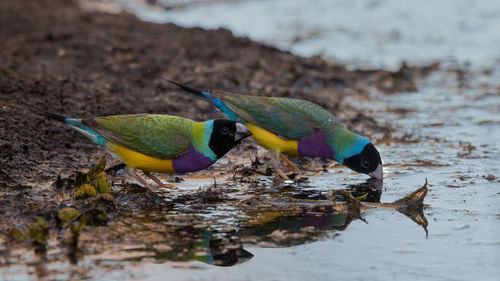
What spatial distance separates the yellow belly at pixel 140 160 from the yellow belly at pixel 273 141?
1.12 meters

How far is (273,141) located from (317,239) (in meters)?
2.04

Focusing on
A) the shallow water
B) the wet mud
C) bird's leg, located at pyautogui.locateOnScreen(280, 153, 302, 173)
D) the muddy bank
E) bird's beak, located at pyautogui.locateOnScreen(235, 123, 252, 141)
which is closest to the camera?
the shallow water

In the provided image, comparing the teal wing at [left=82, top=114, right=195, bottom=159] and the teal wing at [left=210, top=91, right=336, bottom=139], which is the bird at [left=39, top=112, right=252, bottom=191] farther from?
the teal wing at [left=210, top=91, right=336, bottom=139]

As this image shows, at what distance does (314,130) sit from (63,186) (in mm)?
2245

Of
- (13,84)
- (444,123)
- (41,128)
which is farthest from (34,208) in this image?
(444,123)

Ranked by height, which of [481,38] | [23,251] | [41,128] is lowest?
[23,251]

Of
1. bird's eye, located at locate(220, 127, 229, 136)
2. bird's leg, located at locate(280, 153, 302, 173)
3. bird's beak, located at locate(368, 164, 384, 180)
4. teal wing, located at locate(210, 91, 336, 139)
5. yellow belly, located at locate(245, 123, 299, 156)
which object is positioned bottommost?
bird's leg, located at locate(280, 153, 302, 173)

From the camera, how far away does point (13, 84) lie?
6.80 meters

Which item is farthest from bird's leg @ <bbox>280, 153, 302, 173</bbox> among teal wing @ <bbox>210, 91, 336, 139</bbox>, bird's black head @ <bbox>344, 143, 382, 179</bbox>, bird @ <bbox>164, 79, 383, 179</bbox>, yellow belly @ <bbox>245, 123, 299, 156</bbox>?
bird's black head @ <bbox>344, 143, 382, 179</bbox>

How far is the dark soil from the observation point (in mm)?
5875

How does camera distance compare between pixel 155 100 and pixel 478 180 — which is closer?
pixel 478 180

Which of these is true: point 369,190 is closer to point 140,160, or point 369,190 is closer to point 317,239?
point 317,239

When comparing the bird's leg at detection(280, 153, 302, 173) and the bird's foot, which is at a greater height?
the bird's leg at detection(280, 153, 302, 173)

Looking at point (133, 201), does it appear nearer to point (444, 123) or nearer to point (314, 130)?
point (314, 130)
